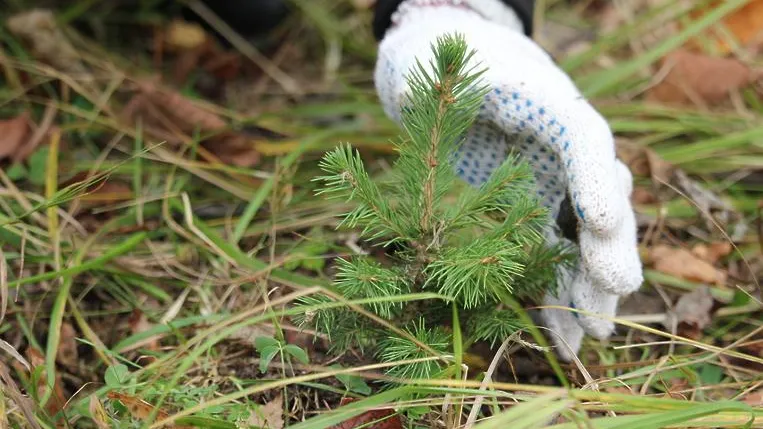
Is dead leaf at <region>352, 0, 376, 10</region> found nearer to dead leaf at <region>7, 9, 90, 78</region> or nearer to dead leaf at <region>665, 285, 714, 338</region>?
dead leaf at <region>7, 9, 90, 78</region>

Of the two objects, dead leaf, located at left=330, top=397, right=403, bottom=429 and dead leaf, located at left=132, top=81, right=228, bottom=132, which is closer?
dead leaf, located at left=330, top=397, right=403, bottom=429

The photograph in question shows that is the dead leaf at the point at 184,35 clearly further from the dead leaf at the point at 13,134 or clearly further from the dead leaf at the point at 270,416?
the dead leaf at the point at 270,416

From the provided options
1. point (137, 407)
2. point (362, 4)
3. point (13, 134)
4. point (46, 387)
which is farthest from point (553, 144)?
point (362, 4)

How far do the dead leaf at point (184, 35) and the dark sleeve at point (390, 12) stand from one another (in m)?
0.79

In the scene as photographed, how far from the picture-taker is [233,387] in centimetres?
114

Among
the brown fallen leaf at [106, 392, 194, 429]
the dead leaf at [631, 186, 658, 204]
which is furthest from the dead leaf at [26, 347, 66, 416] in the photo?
the dead leaf at [631, 186, 658, 204]

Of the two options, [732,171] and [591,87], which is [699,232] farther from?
[591,87]

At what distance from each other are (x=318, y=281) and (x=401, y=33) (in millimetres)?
410

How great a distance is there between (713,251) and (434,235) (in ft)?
2.38

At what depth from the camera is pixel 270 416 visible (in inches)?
40.6

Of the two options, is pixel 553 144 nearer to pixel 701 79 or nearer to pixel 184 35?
pixel 701 79

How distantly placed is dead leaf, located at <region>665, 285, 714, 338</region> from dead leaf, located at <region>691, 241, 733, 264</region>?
0.34ft

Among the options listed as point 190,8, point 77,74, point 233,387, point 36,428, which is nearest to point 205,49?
point 190,8

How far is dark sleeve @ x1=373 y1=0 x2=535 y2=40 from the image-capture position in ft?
4.50
